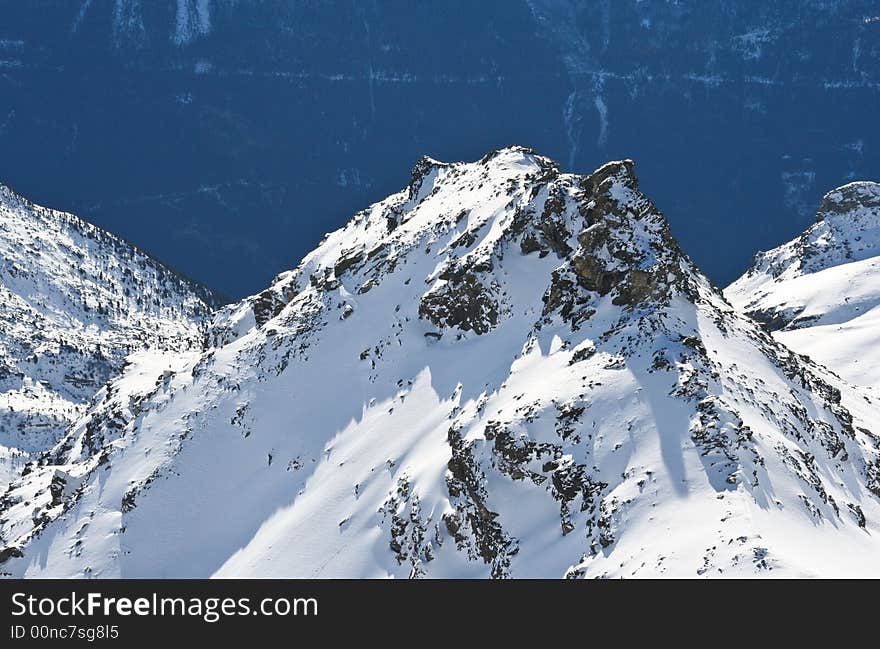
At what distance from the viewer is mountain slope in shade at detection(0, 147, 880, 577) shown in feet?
202

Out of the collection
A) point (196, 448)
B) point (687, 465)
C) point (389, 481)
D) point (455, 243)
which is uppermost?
point (455, 243)

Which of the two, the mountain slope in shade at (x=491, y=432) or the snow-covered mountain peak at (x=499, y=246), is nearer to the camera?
the mountain slope in shade at (x=491, y=432)

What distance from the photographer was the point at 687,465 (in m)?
62.0

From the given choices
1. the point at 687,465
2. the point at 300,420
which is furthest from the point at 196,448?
the point at 687,465

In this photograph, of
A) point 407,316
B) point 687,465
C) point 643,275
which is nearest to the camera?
point 687,465

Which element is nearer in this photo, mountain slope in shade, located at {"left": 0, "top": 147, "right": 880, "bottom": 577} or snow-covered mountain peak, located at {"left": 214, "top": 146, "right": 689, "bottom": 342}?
mountain slope in shade, located at {"left": 0, "top": 147, "right": 880, "bottom": 577}

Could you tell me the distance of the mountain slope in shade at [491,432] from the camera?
61.7 metres

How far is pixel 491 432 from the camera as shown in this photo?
7375cm

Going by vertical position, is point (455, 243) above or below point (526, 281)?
above

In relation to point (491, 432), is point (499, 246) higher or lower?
higher

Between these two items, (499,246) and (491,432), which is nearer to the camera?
(491,432)

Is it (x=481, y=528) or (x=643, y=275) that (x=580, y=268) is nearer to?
(x=643, y=275)
